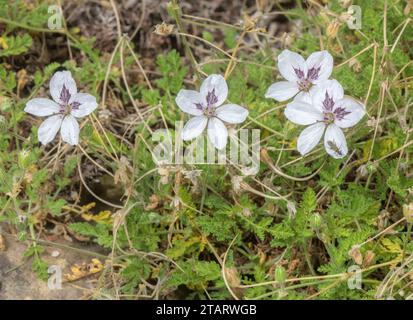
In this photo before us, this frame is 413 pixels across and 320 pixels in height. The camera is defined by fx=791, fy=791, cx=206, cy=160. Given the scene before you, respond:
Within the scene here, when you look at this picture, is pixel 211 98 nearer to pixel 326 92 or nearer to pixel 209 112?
pixel 209 112

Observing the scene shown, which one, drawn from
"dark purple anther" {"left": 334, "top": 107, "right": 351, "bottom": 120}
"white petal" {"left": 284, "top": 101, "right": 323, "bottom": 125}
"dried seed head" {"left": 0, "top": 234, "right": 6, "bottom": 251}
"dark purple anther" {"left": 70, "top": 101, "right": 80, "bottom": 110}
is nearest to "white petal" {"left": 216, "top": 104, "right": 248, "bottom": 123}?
"white petal" {"left": 284, "top": 101, "right": 323, "bottom": 125}

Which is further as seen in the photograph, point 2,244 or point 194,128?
point 2,244

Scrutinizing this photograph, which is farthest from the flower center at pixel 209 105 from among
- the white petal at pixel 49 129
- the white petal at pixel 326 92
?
the white petal at pixel 49 129

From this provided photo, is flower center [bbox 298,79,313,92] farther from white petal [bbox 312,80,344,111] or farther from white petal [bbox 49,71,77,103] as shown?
white petal [bbox 49,71,77,103]

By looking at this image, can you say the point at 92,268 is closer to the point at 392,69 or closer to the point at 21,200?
the point at 21,200

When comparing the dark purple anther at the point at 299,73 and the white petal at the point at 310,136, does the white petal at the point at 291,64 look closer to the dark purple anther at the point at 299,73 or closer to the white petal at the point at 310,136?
the dark purple anther at the point at 299,73

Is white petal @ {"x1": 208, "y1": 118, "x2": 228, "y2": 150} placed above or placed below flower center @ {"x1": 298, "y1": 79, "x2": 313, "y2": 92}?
below

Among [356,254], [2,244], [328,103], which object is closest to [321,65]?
[328,103]
